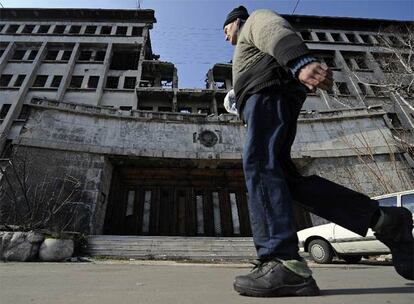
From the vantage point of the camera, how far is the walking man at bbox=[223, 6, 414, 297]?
1.49 metres

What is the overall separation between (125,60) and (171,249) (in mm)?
26632

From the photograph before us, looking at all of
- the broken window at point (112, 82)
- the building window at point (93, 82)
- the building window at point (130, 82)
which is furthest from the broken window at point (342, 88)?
the building window at point (93, 82)

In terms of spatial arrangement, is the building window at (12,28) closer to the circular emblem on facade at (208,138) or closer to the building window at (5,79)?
the building window at (5,79)

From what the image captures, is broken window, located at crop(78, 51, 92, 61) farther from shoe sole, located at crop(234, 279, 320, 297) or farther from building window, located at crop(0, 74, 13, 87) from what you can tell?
shoe sole, located at crop(234, 279, 320, 297)

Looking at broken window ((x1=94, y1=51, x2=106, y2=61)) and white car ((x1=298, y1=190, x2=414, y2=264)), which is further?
broken window ((x1=94, y1=51, x2=106, y2=61))

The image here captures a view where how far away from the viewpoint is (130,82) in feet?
87.4

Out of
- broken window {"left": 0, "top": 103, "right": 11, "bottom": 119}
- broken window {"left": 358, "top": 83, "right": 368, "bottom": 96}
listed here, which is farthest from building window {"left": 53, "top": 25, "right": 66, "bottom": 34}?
broken window {"left": 358, "top": 83, "right": 368, "bottom": 96}

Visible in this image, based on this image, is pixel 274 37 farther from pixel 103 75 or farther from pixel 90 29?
pixel 90 29

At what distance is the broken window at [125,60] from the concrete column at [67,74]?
346cm

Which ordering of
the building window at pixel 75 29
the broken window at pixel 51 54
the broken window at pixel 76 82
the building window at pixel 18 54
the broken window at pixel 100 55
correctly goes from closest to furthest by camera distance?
the broken window at pixel 76 82
the building window at pixel 18 54
the broken window at pixel 51 54
the broken window at pixel 100 55
the building window at pixel 75 29

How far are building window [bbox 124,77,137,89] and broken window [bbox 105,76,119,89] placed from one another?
2.73ft

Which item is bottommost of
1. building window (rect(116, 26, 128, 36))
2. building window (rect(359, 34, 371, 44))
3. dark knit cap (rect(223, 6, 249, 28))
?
dark knit cap (rect(223, 6, 249, 28))

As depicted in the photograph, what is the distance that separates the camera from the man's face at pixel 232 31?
2.20 metres

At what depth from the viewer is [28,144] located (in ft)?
37.9
